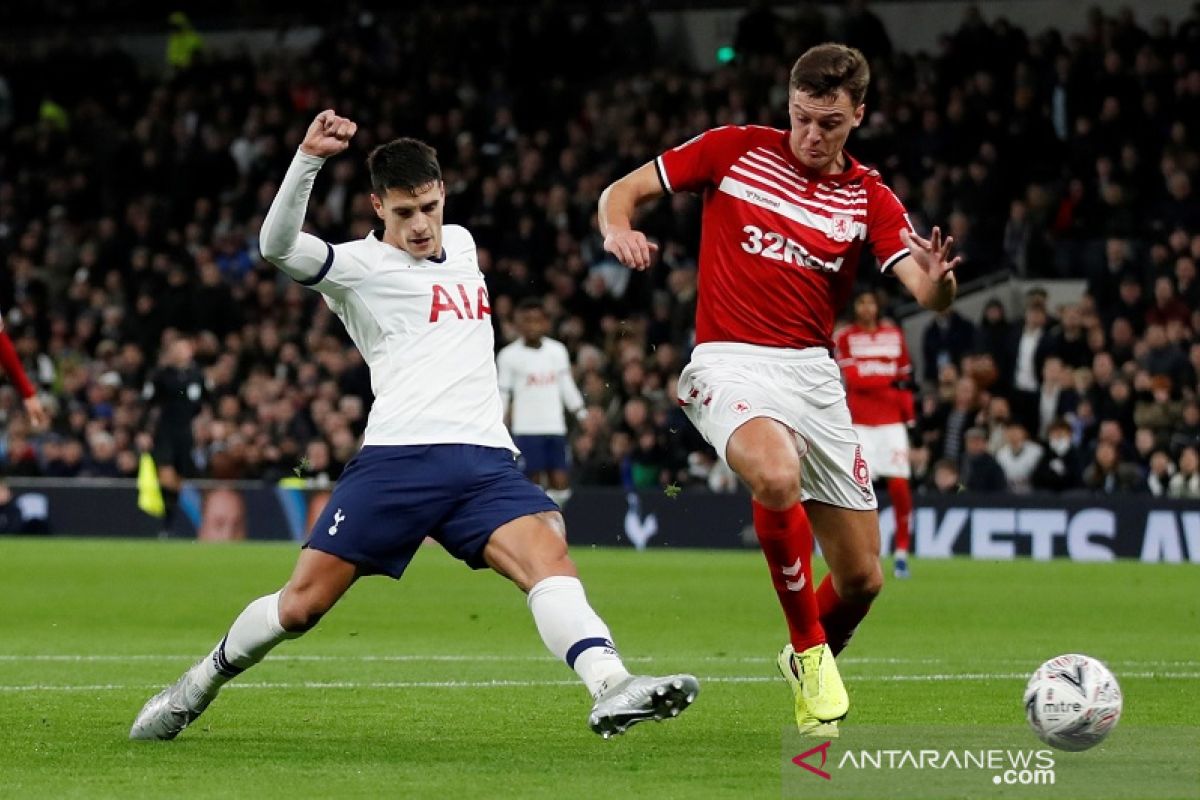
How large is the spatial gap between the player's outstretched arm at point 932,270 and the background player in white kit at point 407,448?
1472 mm

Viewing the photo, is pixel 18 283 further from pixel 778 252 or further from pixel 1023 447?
pixel 778 252

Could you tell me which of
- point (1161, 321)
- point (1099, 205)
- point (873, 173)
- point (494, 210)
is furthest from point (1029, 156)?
point (873, 173)

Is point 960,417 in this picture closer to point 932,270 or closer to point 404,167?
point 932,270

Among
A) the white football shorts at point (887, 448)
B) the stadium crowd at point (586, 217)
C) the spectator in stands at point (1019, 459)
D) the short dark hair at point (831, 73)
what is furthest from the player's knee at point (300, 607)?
the spectator in stands at point (1019, 459)

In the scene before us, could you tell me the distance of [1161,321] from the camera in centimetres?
2019

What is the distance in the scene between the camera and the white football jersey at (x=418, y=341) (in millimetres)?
7109

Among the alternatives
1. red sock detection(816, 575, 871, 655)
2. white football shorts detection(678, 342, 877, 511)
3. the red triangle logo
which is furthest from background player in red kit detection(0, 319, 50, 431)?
the red triangle logo

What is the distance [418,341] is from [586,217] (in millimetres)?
17640

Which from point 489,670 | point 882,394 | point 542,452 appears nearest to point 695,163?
point 489,670

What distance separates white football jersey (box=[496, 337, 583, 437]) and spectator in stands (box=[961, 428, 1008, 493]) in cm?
358

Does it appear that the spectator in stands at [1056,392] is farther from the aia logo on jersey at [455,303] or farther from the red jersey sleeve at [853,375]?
the aia logo on jersey at [455,303]

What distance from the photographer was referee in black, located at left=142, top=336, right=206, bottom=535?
23125 mm

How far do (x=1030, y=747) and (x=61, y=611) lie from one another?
27.2ft

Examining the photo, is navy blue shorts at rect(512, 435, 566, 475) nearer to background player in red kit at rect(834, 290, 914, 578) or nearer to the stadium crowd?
the stadium crowd
